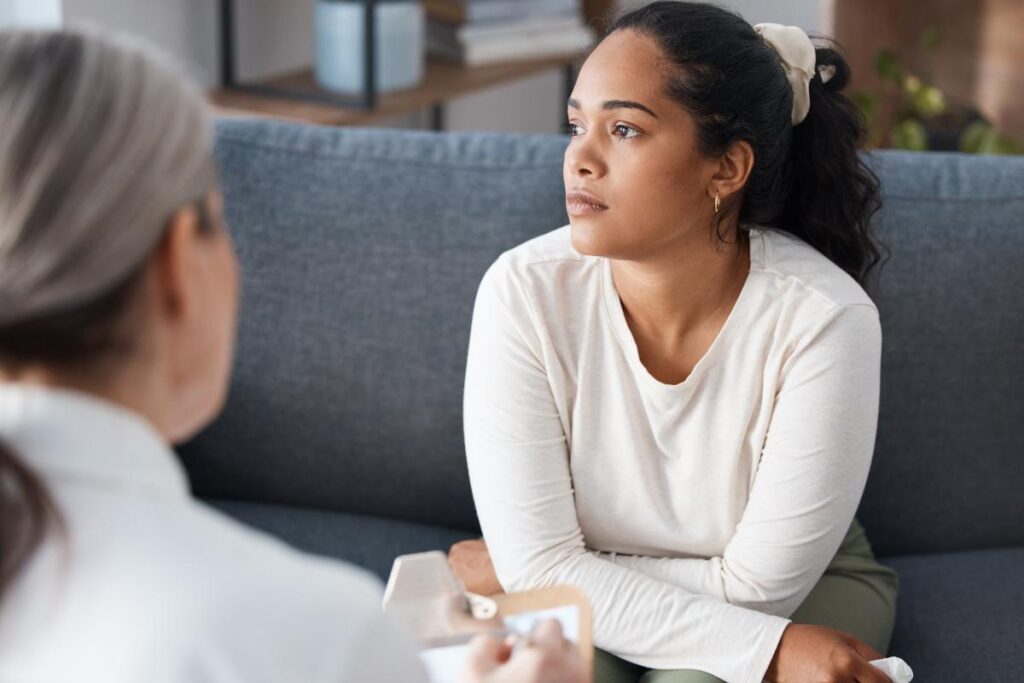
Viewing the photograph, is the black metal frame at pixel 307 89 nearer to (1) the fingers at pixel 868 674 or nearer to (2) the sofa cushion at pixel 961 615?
(2) the sofa cushion at pixel 961 615

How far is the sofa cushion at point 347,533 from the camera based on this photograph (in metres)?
1.72

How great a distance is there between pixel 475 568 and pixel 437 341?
12.7 inches

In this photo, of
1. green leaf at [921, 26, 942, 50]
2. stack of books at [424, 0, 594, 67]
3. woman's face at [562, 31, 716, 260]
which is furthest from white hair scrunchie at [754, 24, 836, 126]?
green leaf at [921, 26, 942, 50]

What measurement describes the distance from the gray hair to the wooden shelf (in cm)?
164

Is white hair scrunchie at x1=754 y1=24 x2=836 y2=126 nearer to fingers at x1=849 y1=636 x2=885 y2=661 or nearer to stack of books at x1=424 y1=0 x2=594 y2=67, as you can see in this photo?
fingers at x1=849 y1=636 x2=885 y2=661

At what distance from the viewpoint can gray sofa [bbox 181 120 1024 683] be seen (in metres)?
1.68

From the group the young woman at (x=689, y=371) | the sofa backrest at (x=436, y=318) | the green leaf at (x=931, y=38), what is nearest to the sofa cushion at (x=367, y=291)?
the sofa backrest at (x=436, y=318)

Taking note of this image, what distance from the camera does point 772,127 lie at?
1435 millimetres

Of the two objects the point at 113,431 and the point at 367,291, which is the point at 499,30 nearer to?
the point at 367,291

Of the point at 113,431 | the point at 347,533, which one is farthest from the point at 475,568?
the point at 113,431

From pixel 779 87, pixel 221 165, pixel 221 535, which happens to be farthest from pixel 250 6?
pixel 221 535

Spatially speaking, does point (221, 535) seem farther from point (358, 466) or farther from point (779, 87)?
point (358, 466)

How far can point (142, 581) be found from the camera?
0.59 meters

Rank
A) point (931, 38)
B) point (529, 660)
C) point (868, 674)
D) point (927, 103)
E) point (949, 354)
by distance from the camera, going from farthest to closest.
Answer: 1. point (931, 38)
2. point (927, 103)
3. point (949, 354)
4. point (868, 674)
5. point (529, 660)
